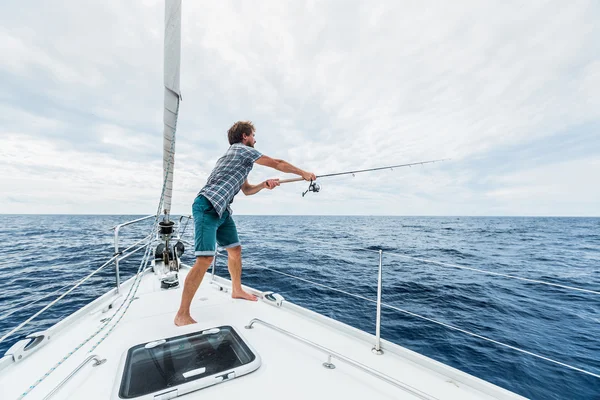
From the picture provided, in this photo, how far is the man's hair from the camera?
2236 mm

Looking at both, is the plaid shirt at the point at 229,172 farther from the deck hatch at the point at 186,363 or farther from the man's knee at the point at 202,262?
the deck hatch at the point at 186,363

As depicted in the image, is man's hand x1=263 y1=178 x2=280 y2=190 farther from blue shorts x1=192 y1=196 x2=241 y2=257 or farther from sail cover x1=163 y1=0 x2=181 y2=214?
sail cover x1=163 y1=0 x2=181 y2=214

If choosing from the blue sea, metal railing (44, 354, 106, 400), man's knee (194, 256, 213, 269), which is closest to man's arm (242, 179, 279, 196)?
man's knee (194, 256, 213, 269)

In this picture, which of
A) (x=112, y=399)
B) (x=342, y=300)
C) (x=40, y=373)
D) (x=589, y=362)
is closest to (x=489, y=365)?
(x=589, y=362)

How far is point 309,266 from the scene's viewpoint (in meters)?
8.45

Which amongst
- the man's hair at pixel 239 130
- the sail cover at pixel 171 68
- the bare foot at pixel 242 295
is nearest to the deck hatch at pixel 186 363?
the bare foot at pixel 242 295

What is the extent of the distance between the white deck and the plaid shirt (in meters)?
0.97

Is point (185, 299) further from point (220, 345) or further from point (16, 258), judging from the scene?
point (16, 258)

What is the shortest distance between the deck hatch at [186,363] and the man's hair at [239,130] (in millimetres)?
1562

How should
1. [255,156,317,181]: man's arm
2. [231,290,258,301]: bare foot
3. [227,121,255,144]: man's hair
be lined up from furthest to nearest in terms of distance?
[231,290,258,301]: bare foot
[227,121,255,144]: man's hair
[255,156,317,181]: man's arm

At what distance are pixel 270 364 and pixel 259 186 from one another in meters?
1.59

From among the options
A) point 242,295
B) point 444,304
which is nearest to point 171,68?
point 242,295

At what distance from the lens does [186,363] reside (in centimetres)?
139

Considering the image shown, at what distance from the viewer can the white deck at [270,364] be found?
1.25 meters
